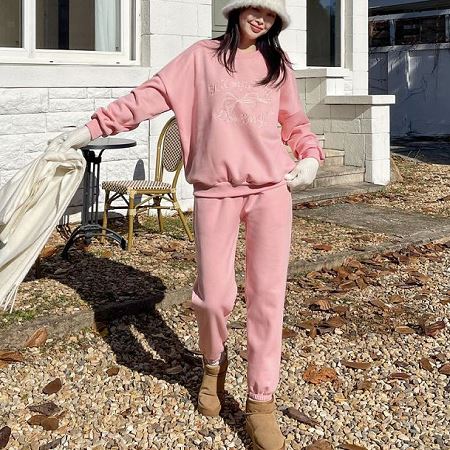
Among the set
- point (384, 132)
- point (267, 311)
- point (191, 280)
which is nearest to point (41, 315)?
point (191, 280)

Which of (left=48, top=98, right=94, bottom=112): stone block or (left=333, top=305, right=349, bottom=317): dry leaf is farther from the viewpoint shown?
(left=48, top=98, right=94, bottom=112): stone block

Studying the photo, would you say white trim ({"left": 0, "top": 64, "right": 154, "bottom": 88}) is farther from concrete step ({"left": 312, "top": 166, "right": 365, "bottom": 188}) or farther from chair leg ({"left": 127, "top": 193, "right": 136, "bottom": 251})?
concrete step ({"left": 312, "top": 166, "right": 365, "bottom": 188})

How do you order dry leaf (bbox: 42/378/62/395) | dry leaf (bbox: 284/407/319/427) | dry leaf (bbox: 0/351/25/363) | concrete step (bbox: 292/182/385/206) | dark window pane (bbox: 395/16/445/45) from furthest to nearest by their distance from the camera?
dark window pane (bbox: 395/16/445/45) < concrete step (bbox: 292/182/385/206) < dry leaf (bbox: 0/351/25/363) < dry leaf (bbox: 42/378/62/395) < dry leaf (bbox: 284/407/319/427)

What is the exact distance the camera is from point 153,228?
22.5ft

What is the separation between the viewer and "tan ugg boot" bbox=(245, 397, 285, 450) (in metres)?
2.99

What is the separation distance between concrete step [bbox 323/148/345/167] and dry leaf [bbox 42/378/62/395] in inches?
246

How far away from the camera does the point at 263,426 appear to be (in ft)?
9.93

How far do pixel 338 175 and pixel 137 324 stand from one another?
5072mm

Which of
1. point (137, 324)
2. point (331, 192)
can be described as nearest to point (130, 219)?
point (137, 324)

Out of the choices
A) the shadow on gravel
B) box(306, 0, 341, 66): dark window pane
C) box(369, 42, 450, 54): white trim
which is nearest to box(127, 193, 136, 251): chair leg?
the shadow on gravel

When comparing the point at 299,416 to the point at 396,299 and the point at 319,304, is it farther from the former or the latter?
the point at 396,299

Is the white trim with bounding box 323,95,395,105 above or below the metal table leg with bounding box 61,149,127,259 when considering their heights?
above

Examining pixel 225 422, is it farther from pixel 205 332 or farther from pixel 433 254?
pixel 433 254

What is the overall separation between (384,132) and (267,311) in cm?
678
